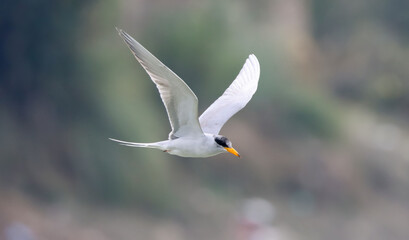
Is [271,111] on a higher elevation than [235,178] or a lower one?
→ higher

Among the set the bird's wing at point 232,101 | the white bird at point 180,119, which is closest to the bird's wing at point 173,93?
the white bird at point 180,119

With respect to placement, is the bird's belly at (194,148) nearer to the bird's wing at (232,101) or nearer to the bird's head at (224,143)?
the bird's head at (224,143)

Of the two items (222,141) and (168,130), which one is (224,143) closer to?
(222,141)

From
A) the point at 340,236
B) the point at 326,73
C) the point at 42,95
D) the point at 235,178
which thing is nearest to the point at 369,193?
the point at 340,236

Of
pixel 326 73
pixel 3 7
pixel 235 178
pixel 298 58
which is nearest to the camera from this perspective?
pixel 3 7

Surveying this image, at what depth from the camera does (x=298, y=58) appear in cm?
2095

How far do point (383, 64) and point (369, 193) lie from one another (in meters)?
4.94

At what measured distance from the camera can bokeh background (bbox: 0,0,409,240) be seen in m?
14.7

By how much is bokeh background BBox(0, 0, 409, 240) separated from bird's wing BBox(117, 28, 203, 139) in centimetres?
625

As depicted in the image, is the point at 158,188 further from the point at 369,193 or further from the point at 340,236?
the point at 369,193

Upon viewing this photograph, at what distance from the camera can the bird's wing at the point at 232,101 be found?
8.16 meters

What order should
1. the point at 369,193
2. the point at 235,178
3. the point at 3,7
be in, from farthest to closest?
the point at 369,193
the point at 235,178
the point at 3,7

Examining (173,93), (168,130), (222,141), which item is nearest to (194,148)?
(222,141)

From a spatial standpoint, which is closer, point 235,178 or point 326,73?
point 235,178
